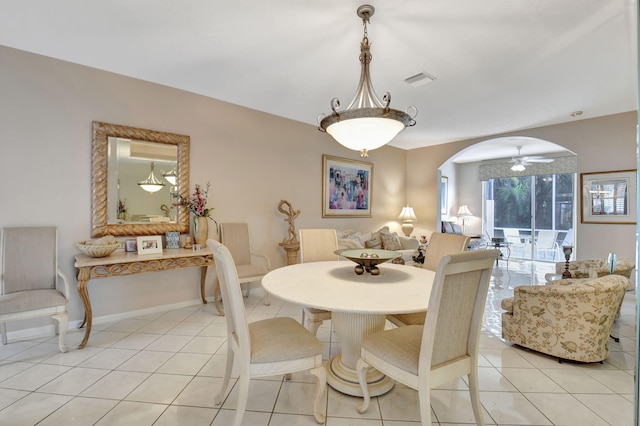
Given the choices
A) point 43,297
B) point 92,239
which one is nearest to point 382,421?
point 43,297

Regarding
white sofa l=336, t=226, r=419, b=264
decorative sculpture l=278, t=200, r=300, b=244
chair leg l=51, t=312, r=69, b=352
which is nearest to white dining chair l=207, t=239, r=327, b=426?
chair leg l=51, t=312, r=69, b=352

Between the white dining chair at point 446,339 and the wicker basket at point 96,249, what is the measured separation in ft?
8.01

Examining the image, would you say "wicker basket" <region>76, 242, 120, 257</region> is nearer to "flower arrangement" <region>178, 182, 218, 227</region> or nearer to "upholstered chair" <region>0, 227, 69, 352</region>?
"upholstered chair" <region>0, 227, 69, 352</region>

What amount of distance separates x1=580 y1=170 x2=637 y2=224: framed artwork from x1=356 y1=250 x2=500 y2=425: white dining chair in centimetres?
423

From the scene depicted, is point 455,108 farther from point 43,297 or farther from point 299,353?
point 43,297

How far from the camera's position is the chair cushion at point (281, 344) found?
148 centimetres

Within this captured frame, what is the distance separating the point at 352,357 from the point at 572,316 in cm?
170

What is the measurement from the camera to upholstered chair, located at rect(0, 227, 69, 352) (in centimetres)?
219

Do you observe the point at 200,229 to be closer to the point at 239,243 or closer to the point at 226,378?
the point at 239,243

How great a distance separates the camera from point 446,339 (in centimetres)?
136

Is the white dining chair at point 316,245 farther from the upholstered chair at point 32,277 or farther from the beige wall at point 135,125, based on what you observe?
the upholstered chair at point 32,277

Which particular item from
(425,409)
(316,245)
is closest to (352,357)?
(425,409)

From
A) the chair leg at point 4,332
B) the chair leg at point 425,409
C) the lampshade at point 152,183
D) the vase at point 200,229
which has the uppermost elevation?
the lampshade at point 152,183

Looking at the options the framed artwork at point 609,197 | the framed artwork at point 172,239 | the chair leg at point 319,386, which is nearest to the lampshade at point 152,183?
the framed artwork at point 172,239
